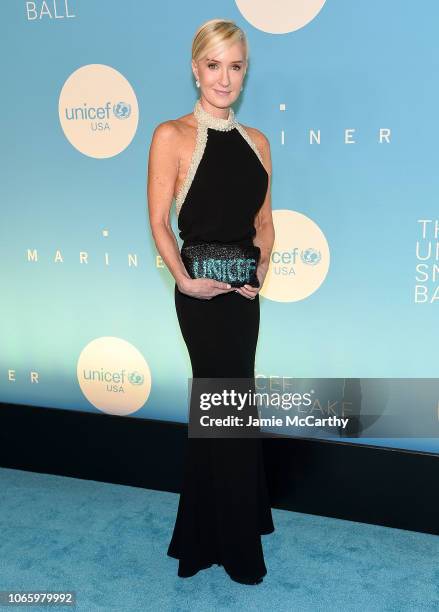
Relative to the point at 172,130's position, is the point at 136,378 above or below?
below

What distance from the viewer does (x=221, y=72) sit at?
1.90 meters

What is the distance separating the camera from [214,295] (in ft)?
6.57

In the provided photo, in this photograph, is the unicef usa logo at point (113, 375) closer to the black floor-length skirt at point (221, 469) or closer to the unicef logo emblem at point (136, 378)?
the unicef logo emblem at point (136, 378)

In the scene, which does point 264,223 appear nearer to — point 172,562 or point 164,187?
point 164,187

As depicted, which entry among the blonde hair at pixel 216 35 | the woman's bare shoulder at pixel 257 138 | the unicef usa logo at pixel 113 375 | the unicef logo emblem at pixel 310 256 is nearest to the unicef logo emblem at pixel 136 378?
the unicef usa logo at pixel 113 375

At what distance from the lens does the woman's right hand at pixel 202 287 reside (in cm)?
197

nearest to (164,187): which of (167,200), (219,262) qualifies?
(167,200)

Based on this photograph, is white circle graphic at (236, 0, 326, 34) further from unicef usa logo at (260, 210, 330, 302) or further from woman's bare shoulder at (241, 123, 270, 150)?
unicef usa logo at (260, 210, 330, 302)

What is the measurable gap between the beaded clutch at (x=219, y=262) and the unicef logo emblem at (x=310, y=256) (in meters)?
0.57

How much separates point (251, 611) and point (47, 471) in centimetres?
136

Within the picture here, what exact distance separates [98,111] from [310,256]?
106 centimetres

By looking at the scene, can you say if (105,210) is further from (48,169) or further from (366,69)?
(366,69)

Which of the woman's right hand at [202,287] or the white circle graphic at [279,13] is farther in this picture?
the white circle graphic at [279,13]

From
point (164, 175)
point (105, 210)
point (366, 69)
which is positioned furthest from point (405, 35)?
point (105, 210)
